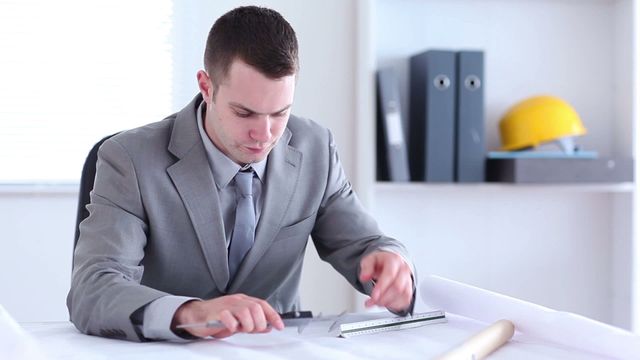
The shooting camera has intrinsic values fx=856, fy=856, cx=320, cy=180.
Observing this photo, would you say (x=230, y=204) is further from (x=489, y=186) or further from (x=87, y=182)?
(x=489, y=186)

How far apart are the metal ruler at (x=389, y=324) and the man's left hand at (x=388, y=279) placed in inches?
1.6

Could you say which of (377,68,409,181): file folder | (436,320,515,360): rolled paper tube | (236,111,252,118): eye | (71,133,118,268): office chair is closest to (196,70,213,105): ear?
(236,111,252,118): eye

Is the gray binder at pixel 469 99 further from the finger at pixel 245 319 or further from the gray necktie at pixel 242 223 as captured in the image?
the finger at pixel 245 319

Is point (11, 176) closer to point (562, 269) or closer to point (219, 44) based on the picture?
point (219, 44)

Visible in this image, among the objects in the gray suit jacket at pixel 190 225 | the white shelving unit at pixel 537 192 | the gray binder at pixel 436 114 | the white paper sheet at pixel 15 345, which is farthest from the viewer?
the white shelving unit at pixel 537 192

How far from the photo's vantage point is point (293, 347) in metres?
1.24

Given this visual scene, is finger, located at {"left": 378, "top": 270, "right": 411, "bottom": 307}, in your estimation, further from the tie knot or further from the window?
the window

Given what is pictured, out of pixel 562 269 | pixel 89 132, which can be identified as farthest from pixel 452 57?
pixel 89 132

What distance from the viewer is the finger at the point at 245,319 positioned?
3.83 feet

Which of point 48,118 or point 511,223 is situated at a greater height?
point 48,118

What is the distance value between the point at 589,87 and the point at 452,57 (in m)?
0.66

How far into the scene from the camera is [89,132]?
2.76m

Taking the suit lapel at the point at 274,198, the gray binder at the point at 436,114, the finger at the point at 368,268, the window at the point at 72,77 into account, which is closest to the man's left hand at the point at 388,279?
the finger at the point at 368,268

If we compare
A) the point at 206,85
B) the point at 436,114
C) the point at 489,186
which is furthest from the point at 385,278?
the point at 489,186
